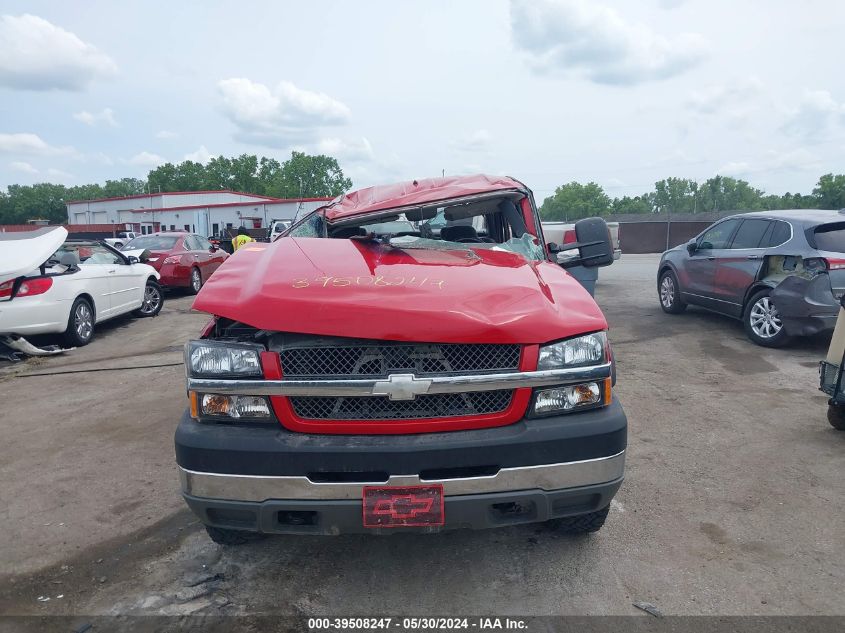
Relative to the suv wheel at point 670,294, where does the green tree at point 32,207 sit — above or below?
above

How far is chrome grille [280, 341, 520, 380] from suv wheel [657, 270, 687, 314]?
26.0ft

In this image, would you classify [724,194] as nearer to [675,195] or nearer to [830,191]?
[675,195]

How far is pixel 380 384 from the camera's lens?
2445 mm

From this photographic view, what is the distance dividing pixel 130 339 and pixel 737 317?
27.8 feet

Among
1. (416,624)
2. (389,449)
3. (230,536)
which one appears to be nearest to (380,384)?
(389,449)

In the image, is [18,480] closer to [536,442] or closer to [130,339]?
[536,442]

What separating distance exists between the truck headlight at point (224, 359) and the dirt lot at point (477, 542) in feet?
3.43

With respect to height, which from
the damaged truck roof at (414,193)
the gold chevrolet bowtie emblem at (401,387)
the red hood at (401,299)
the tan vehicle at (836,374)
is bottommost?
the tan vehicle at (836,374)

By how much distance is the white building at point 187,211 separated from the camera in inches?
1785

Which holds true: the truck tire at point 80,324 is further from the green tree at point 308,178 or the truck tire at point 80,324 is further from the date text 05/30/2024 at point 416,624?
the green tree at point 308,178

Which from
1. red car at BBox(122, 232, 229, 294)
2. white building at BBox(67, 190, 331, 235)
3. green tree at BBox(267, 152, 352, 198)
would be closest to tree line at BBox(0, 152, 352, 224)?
green tree at BBox(267, 152, 352, 198)

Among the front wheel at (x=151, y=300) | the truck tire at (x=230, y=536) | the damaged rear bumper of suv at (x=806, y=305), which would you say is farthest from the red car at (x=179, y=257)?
the truck tire at (x=230, y=536)

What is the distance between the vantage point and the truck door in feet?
25.7

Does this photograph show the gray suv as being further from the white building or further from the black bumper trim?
the white building
